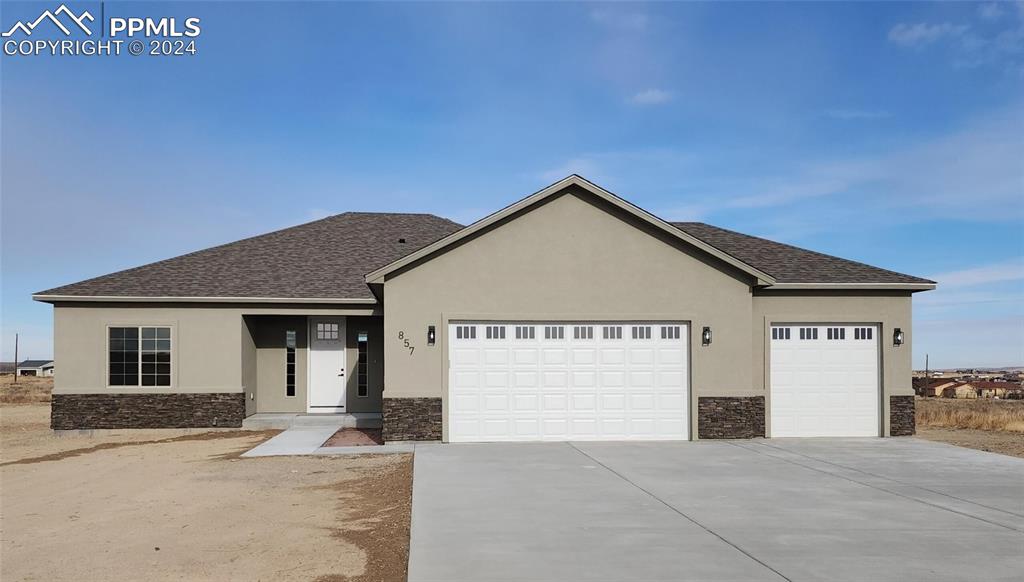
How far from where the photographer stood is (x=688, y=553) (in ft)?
23.0

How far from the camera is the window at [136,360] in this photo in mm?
18031

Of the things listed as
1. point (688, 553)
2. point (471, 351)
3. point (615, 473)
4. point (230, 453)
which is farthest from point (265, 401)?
point (688, 553)

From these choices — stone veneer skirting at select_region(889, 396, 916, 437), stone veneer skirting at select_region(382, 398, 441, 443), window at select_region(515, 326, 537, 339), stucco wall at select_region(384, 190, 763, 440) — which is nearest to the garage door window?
stucco wall at select_region(384, 190, 763, 440)

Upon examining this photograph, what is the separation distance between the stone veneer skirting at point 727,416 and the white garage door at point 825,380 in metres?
0.70

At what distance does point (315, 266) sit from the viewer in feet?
67.9

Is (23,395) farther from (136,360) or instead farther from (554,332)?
(554,332)

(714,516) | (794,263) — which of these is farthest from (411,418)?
(794,263)

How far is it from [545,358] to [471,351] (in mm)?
1550

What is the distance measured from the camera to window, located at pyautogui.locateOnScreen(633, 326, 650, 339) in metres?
15.7

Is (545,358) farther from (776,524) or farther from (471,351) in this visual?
(776,524)

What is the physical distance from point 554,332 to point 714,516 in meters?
7.35

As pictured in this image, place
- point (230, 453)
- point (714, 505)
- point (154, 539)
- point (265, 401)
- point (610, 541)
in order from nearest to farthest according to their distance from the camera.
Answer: point (610, 541) → point (154, 539) → point (714, 505) → point (230, 453) → point (265, 401)

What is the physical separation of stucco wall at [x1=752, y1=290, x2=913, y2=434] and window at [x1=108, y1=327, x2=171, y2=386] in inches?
552

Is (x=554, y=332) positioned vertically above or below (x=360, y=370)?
above
